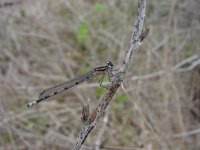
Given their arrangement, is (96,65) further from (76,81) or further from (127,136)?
(76,81)

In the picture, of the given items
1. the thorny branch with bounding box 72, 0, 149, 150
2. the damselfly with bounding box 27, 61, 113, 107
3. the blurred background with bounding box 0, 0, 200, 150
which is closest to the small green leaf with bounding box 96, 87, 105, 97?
the blurred background with bounding box 0, 0, 200, 150

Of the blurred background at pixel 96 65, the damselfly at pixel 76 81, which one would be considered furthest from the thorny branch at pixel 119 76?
the blurred background at pixel 96 65

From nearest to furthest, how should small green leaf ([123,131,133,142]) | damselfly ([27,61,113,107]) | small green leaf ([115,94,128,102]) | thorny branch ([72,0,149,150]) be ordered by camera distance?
thorny branch ([72,0,149,150]) → damselfly ([27,61,113,107]) → small green leaf ([115,94,128,102]) → small green leaf ([123,131,133,142])

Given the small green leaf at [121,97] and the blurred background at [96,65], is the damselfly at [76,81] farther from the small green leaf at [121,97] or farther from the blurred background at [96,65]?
the small green leaf at [121,97]

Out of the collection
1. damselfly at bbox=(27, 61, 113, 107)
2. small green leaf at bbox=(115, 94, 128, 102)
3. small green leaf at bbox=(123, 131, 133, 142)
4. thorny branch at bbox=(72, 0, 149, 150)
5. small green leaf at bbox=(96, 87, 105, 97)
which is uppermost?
small green leaf at bbox=(96, 87, 105, 97)

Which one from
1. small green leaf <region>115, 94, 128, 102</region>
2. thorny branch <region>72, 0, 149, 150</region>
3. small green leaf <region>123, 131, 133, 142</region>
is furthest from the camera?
small green leaf <region>123, 131, 133, 142</region>

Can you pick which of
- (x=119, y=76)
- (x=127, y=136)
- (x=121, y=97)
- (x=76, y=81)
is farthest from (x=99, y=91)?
(x=119, y=76)

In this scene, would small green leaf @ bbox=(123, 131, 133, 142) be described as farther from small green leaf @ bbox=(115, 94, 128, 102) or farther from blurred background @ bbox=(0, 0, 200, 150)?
small green leaf @ bbox=(115, 94, 128, 102)

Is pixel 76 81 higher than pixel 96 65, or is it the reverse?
pixel 96 65

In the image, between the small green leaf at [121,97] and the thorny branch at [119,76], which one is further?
the small green leaf at [121,97]
